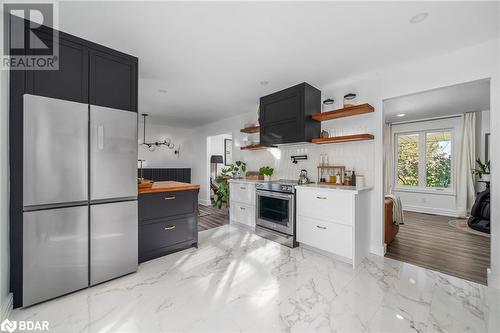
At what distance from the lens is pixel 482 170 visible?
4.68 meters

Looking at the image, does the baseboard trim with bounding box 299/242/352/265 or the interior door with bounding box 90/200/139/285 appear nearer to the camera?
the interior door with bounding box 90/200/139/285

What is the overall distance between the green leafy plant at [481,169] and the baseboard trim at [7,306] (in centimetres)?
761

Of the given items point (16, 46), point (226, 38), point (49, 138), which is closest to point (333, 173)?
point (226, 38)

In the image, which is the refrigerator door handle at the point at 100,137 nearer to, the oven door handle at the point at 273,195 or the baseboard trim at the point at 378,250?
the oven door handle at the point at 273,195

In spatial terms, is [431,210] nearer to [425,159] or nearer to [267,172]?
[425,159]

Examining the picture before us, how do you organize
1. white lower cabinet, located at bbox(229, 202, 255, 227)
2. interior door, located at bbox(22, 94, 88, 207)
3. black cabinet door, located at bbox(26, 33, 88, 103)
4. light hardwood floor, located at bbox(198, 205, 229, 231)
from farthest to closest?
light hardwood floor, located at bbox(198, 205, 229, 231) < white lower cabinet, located at bbox(229, 202, 255, 227) < black cabinet door, located at bbox(26, 33, 88, 103) < interior door, located at bbox(22, 94, 88, 207)

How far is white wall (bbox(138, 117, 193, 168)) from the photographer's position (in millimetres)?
6297

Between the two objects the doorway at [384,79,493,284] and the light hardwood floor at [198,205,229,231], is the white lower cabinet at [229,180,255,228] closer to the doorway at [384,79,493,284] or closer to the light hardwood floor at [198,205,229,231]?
the light hardwood floor at [198,205,229,231]

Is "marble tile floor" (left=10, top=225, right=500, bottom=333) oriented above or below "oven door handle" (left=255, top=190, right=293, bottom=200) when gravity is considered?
below

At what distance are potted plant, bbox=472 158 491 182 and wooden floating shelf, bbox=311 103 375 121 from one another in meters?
3.91

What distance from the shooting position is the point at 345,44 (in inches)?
88.7

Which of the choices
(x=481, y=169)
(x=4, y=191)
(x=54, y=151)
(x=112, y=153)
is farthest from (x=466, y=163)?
(x=4, y=191)

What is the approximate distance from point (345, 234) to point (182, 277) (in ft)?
6.34

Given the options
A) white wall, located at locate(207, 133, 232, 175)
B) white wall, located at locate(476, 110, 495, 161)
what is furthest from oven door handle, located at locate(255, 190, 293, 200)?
white wall, located at locate(476, 110, 495, 161)
